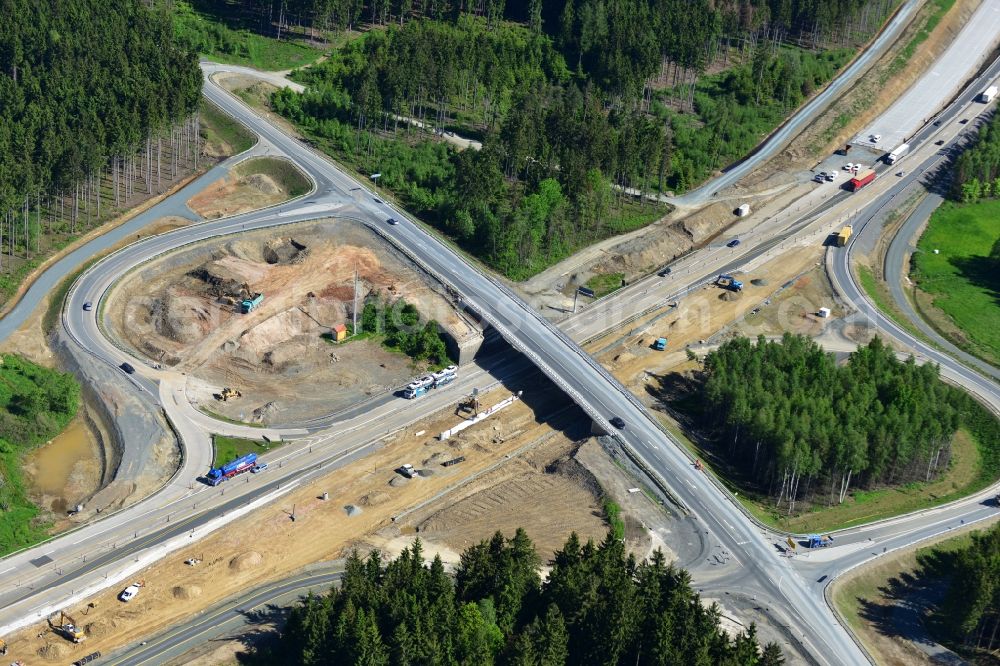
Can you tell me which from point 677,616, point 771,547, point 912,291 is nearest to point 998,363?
point 912,291

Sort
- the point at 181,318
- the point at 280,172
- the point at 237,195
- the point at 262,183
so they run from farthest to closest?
the point at 280,172 → the point at 262,183 → the point at 237,195 → the point at 181,318

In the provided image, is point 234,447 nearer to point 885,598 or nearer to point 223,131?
point 885,598

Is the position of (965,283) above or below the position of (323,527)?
above

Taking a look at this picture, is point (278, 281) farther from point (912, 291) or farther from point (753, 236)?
point (912, 291)

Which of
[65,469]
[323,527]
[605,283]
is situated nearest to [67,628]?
[323,527]

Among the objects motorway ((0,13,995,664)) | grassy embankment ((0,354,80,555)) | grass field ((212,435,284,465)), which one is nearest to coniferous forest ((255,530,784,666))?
motorway ((0,13,995,664))

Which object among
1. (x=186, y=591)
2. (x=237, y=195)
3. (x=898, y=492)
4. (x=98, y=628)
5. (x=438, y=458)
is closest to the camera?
(x=98, y=628)

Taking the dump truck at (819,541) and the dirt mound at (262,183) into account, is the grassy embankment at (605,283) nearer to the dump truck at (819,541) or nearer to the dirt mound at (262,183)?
the dirt mound at (262,183)
